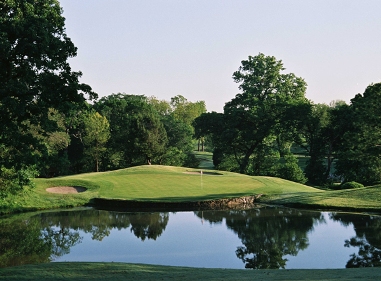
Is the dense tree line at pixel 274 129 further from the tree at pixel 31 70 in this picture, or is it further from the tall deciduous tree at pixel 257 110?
the tree at pixel 31 70

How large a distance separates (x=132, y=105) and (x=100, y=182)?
33441 mm

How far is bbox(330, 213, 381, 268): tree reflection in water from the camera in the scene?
16406mm

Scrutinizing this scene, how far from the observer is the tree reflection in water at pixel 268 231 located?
17.4m

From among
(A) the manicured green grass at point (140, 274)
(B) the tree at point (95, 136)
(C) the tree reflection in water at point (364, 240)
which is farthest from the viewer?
(B) the tree at point (95, 136)

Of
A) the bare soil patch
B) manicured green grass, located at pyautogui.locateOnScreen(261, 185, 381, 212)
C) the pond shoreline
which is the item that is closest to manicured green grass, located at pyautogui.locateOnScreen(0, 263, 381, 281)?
the pond shoreline

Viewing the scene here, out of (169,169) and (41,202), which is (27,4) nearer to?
(41,202)

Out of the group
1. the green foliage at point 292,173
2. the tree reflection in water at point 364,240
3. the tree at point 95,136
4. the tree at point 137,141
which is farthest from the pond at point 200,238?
the tree at point 95,136

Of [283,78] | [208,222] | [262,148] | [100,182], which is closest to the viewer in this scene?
[208,222]

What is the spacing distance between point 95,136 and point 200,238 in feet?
135

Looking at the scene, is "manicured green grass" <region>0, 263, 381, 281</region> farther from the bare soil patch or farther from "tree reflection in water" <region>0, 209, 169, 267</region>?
the bare soil patch

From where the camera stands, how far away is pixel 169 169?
4691cm

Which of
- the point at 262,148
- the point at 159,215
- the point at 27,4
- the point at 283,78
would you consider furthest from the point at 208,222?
the point at 283,78

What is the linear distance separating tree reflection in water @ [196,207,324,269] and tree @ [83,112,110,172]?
3340 centimetres

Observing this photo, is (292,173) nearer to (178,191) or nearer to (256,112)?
(256,112)
